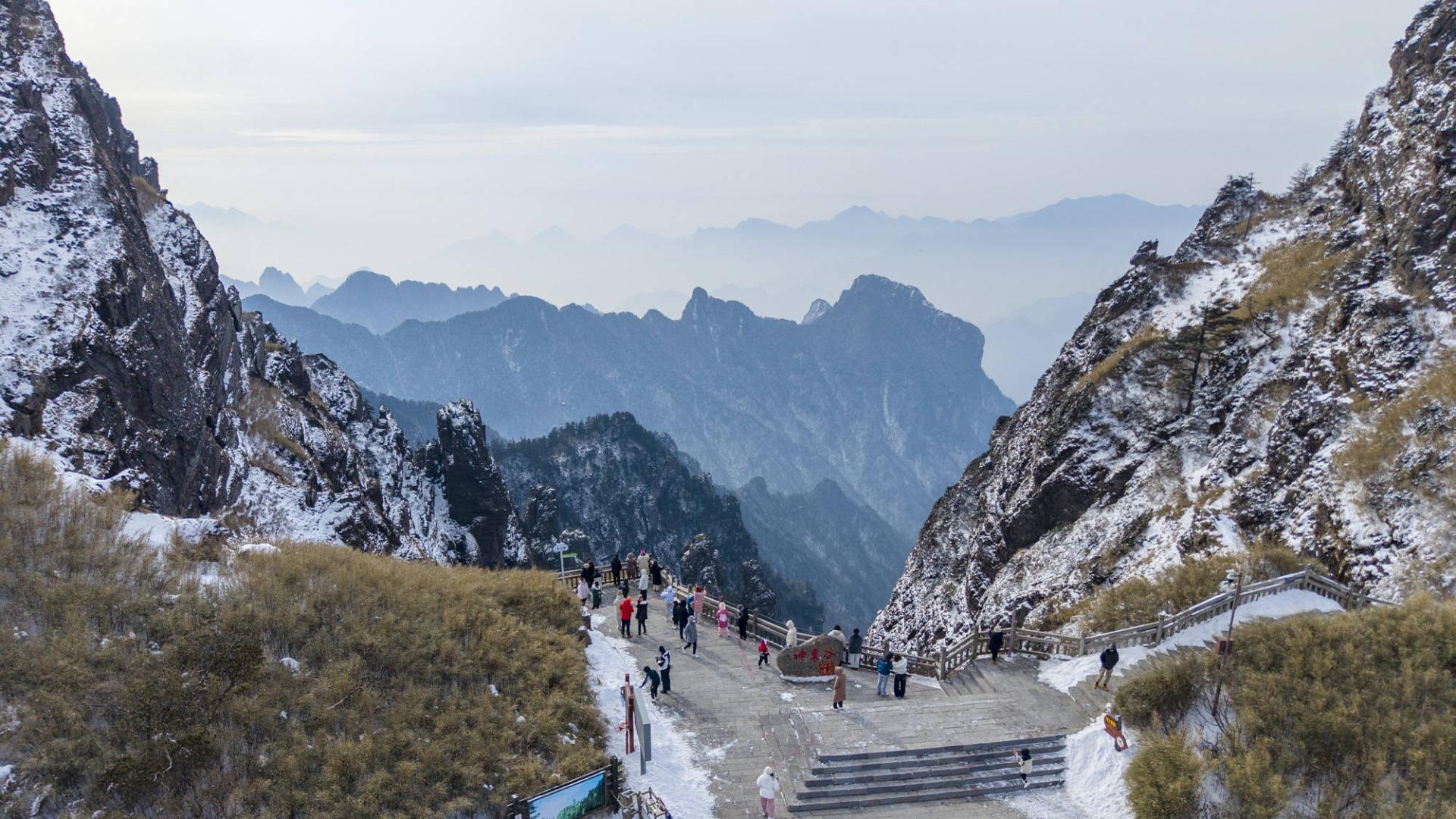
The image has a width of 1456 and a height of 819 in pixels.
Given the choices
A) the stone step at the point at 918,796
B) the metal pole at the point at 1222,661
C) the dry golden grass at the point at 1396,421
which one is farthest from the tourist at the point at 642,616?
the dry golden grass at the point at 1396,421

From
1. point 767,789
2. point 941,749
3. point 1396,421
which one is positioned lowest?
point 767,789

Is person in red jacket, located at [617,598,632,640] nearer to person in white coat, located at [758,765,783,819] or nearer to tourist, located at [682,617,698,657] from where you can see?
tourist, located at [682,617,698,657]

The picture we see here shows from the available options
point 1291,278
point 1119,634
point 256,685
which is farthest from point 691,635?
point 1291,278

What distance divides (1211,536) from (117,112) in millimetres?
88155

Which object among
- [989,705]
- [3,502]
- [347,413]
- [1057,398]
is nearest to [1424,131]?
[1057,398]

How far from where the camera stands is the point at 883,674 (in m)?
20.4

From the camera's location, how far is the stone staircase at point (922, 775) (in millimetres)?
16969

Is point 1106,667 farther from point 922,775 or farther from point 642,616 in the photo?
point 642,616

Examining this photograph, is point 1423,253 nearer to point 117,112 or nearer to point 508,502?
point 508,502

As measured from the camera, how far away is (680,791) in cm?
1669

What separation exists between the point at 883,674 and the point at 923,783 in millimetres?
3400

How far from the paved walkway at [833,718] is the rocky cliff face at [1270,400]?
34.3ft

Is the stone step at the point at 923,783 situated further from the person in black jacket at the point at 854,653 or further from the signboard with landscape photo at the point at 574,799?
the person in black jacket at the point at 854,653

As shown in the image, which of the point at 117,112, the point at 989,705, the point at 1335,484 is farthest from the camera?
the point at 117,112
